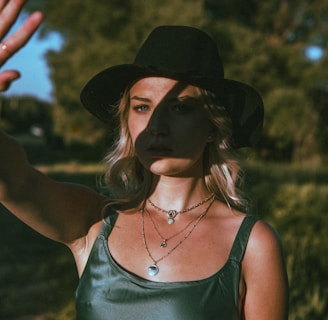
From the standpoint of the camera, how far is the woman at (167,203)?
194 centimetres

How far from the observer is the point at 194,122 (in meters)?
2.14

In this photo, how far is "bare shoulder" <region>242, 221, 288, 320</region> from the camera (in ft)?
6.47

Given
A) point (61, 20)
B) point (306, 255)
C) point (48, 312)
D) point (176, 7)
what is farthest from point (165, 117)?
point (61, 20)

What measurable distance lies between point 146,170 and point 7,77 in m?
0.97

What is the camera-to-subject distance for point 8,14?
4.81 ft

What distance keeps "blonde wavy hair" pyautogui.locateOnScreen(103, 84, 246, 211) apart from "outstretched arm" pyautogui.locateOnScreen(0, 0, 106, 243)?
0.47ft

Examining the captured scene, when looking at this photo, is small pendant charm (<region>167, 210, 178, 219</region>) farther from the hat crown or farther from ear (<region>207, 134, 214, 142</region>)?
the hat crown

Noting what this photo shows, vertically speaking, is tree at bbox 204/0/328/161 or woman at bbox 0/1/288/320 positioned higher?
woman at bbox 0/1/288/320

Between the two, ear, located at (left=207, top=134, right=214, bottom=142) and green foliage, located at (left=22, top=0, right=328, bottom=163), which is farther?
green foliage, located at (left=22, top=0, right=328, bottom=163)

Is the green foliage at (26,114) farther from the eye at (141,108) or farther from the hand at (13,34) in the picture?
the hand at (13,34)

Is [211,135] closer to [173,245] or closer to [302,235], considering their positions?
[173,245]

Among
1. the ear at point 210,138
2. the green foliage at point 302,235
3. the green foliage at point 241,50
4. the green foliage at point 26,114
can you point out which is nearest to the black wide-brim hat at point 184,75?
the ear at point 210,138

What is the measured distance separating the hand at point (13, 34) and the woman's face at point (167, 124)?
2.14 feet

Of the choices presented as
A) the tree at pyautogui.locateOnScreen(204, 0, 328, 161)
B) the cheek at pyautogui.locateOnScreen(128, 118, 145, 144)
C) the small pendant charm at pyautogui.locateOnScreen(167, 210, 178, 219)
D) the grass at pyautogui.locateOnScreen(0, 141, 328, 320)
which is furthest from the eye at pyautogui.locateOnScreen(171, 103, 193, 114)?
the tree at pyautogui.locateOnScreen(204, 0, 328, 161)
